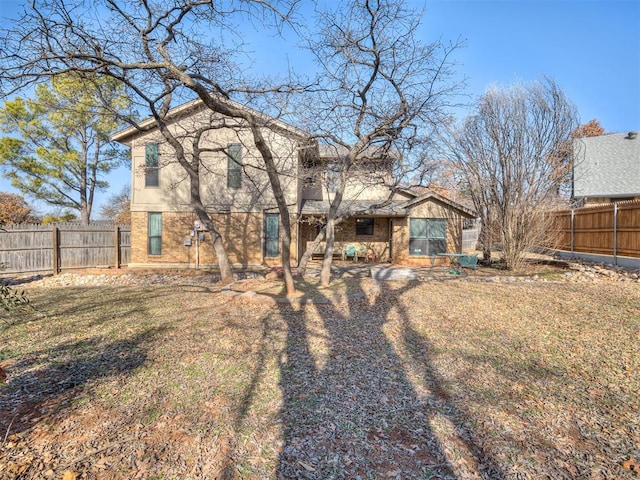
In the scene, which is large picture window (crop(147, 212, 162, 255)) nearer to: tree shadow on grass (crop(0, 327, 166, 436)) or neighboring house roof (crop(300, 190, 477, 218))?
neighboring house roof (crop(300, 190, 477, 218))

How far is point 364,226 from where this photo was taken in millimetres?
17672

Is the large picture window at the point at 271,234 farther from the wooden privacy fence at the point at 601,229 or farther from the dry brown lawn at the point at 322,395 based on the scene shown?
the wooden privacy fence at the point at 601,229

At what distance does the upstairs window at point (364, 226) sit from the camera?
1761 centimetres

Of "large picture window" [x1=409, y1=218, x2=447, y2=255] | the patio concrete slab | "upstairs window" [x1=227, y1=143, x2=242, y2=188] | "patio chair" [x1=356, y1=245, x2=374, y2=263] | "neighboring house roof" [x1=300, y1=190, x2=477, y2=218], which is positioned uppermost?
"upstairs window" [x1=227, y1=143, x2=242, y2=188]

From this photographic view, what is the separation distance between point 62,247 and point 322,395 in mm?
14383

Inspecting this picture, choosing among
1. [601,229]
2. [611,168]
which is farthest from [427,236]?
[611,168]

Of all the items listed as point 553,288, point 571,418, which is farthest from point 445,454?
point 553,288

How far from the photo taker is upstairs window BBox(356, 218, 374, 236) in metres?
17.6

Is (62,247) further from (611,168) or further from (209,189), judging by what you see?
(611,168)

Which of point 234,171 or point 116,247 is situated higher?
point 234,171

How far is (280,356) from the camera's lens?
4719 mm

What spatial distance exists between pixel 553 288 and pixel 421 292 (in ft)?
12.0

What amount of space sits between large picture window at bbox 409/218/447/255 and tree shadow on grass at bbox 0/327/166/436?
13.0 meters

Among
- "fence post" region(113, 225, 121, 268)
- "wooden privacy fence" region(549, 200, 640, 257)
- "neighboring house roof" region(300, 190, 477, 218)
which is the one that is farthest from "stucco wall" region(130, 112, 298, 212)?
"wooden privacy fence" region(549, 200, 640, 257)
